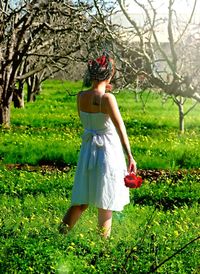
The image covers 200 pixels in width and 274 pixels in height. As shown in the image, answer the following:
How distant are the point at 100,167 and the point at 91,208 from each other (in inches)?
79.9

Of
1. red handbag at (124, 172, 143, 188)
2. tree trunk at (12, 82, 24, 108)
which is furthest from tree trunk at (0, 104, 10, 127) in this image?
red handbag at (124, 172, 143, 188)

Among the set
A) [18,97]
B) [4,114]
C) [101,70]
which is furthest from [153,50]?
[18,97]

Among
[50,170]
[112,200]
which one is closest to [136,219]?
[112,200]

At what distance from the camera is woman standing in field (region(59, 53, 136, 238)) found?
6.62 m

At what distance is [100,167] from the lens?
6.66m

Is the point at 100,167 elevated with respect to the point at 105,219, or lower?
elevated

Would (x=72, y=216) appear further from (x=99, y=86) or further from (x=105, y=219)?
(x=99, y=86)

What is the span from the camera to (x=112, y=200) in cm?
664

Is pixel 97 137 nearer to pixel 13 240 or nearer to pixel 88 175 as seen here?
pixel 88 175

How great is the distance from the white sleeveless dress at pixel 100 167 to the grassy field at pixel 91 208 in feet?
0.99

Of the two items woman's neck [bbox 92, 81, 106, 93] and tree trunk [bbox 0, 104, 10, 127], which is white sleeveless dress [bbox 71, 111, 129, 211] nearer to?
woman's neck [bbox 92, 81, 106, 93]

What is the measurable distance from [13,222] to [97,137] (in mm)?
1201

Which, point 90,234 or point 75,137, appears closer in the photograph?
point 90,234

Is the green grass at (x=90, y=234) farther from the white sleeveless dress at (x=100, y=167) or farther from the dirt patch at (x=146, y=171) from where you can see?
the dirt patch at (x=146, y=171)
